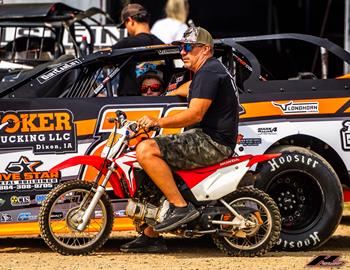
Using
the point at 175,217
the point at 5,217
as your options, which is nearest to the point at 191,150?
the point at 175,217

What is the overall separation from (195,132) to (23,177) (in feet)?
4.71

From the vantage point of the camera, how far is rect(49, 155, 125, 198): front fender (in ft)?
27.9

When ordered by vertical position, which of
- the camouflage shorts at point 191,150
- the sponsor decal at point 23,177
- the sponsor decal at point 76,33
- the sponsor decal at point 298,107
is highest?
the sponsor decal at point 76,33

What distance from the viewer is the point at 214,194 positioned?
8.59m

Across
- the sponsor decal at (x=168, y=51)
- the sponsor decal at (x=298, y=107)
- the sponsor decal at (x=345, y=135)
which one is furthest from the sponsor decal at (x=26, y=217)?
the sponsor decal at (x=345, y=135)

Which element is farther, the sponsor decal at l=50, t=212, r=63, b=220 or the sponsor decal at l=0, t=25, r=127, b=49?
the sponsor decal at l=0, t=25, r=127, b=49

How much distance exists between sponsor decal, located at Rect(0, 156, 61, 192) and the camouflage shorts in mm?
1018

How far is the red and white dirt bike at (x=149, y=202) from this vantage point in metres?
8.55

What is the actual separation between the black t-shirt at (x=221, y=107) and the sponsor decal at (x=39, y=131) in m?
1.06

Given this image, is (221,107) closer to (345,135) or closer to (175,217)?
(175,217)

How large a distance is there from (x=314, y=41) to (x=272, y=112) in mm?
851

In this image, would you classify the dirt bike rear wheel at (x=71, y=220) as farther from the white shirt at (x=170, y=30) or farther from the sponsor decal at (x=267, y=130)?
the white shirt at (x=170, y=30)

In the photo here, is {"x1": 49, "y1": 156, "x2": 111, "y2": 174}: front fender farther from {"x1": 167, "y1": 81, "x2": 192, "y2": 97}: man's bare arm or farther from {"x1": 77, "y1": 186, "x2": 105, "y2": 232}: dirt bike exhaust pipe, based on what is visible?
{"x1": 167, "y1": 81, "x2": 192, "y2": 97}: man's bare arm

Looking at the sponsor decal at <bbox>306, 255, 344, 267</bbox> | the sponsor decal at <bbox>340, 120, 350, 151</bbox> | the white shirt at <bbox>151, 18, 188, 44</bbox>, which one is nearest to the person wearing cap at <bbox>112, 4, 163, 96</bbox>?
the sponsor decal at <bbox>340, 120, 350, 151</bbox>
